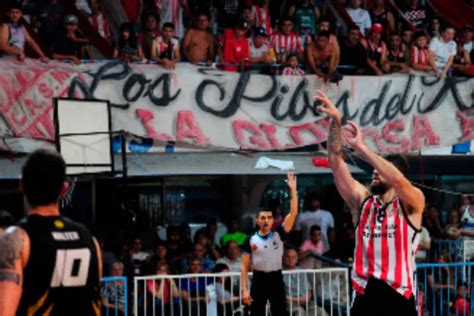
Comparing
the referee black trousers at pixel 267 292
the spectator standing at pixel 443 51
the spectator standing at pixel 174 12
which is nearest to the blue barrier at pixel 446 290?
the referee black trousers at pixel 267 292

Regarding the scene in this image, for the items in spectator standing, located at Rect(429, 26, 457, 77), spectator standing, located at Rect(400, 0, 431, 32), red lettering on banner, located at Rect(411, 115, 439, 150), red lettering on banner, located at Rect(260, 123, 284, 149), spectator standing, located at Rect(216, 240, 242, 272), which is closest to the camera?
spectator standing, located at Rect(216, 240, 242, 272)

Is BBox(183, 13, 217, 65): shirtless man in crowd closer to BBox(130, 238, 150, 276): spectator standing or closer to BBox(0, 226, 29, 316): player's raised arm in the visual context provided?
BBox(130, 238, 150, 276): spectator standing

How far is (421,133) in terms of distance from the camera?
1515 cm

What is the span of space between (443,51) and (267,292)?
21.2 ft

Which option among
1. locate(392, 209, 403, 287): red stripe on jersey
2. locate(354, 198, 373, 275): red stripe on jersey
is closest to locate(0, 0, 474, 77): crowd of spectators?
locate(354, 198, 373, 275): red stripe on jersey

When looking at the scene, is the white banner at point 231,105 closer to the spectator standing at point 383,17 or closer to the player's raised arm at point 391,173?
the spectator standing at point 383,17

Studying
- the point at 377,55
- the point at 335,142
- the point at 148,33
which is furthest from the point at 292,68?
the point at 335,142

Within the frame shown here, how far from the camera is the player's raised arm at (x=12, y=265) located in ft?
14.7

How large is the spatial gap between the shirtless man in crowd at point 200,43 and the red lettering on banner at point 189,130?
99 centimetres

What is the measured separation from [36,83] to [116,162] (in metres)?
1.53

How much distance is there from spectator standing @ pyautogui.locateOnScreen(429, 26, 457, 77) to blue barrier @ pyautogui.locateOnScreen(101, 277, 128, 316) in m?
6.90

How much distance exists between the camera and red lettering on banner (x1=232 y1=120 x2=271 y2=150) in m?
14.1

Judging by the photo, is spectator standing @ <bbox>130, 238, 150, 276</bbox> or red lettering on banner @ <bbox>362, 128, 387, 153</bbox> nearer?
spectator standing @ <bbox>130, 238, 150, 276</bbox>

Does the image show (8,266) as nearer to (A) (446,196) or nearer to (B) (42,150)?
(B) (42,150)
